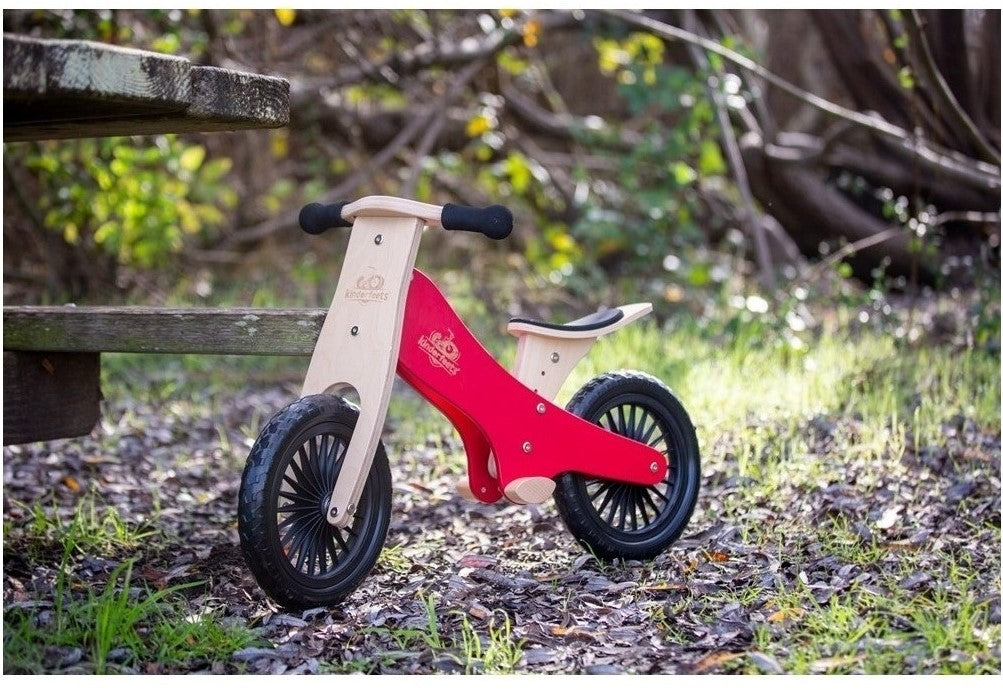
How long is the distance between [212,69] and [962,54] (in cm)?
454

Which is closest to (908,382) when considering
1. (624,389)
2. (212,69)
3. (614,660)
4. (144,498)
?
(624,389)

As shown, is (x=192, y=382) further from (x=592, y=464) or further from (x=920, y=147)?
(x=920, y=147)

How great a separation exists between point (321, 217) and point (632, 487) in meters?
1.11

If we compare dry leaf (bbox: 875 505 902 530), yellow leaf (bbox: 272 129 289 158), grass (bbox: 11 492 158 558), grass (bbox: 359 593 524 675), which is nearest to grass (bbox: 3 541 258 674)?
grass (bbox: 359 593 524 675)

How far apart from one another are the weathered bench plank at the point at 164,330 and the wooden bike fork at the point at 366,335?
10cm

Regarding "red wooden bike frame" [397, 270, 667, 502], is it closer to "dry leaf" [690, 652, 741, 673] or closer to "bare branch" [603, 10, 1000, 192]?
"dry leaf" [690, 652, 741, 673]

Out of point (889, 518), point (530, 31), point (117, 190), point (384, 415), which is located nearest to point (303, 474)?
point (384, 415)

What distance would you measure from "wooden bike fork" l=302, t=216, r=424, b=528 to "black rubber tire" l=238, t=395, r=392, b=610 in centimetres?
5

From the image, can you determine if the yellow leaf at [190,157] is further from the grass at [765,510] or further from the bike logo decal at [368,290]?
the bike logo decal at [368,290]

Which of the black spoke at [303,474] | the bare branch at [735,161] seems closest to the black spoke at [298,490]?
the black spoke at [303,474]

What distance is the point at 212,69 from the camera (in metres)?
2.23

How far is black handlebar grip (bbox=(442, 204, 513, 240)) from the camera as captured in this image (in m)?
2.50

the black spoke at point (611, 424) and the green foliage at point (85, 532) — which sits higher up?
the black spoke at point (611, 424)

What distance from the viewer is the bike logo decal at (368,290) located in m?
2.55
